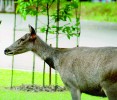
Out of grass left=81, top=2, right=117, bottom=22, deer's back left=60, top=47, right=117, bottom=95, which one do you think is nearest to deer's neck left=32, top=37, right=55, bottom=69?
deer's back left=60, top=47, right=117, bottom=95

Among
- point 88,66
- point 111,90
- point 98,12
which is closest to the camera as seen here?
point 111,90

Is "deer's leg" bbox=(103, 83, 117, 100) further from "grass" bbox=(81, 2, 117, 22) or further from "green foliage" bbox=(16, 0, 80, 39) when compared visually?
"grass" bbox=(81, 2, 117, 22)

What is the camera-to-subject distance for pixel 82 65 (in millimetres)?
11797

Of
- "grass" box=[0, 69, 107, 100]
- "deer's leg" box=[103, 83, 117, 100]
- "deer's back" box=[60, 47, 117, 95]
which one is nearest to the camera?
"deer's leg" box=[103, 83, 117, 100]

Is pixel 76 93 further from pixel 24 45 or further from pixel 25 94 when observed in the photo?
pixel 25 94

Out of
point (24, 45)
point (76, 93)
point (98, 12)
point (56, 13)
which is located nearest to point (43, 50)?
point (24, 45)

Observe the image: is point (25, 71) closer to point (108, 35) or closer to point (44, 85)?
point (44, 85)

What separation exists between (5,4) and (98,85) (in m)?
25.4

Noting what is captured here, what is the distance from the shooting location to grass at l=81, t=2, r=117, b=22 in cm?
4100

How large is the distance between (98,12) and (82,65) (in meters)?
30.1

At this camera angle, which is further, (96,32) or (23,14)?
(96,32)

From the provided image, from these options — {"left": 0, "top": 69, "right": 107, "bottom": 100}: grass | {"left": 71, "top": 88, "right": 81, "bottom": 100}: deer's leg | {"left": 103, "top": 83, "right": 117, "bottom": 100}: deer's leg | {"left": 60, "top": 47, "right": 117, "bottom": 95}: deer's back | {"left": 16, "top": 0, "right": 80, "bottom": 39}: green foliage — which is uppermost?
{"left": 16, "top": 0, "right": 80, "bottom": 39}: green foliage

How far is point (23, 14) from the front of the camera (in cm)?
1558

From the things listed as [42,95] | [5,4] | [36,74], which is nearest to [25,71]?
[36,74]
